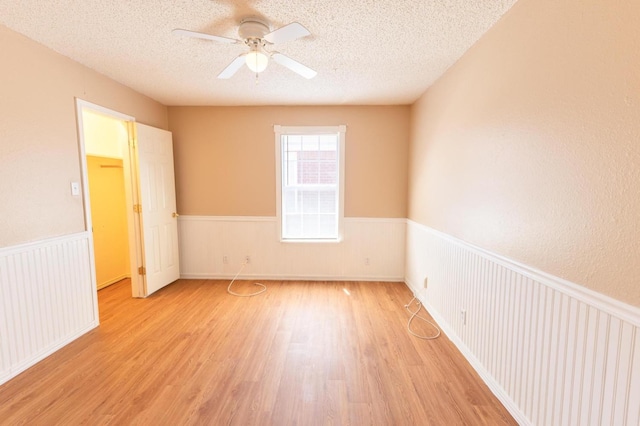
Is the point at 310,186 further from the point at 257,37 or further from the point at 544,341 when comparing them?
the point at 544,341

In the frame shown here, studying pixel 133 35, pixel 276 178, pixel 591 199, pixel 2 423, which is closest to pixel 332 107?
pixel 276 178

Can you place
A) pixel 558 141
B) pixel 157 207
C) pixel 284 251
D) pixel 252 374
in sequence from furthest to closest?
pixel 284 251 → pixel 157 207 → pixel 252 374 → pixel 558 141

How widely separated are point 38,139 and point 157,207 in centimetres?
147

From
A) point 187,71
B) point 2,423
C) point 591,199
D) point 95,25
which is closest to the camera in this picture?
point 591,199

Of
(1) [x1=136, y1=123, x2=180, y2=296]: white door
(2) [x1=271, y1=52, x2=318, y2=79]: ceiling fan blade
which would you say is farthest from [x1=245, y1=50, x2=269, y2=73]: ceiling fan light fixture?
(1) [x1=136, y1=123, x2=180, y2=296]: white door

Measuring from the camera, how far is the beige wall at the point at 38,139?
1.92m

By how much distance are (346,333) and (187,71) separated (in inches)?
116

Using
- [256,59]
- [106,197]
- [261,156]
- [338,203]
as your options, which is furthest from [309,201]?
[106,197]

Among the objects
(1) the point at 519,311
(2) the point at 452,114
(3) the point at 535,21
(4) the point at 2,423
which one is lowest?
(4) the point at 2,423

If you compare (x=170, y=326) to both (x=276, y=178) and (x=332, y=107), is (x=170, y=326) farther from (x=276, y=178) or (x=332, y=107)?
(x=332, y=107)

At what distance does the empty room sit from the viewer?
120 cm

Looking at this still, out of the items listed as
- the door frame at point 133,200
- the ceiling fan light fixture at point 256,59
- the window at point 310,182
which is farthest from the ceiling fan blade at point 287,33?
the door frame at point 133,200

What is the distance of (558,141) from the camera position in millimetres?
1312

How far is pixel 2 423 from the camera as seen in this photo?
1.58 meters
